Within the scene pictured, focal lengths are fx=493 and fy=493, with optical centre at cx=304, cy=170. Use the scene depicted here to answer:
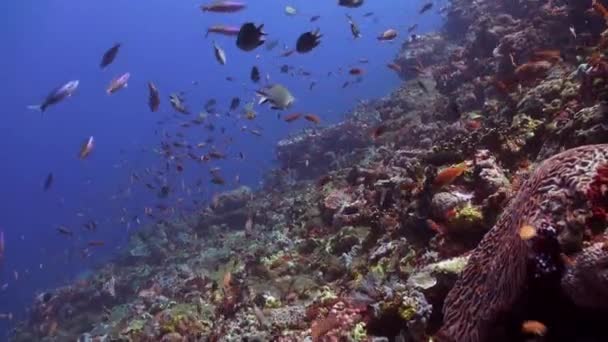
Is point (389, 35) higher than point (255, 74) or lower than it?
higher

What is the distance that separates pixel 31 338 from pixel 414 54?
19.3 m

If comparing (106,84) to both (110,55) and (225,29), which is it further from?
(225,29)

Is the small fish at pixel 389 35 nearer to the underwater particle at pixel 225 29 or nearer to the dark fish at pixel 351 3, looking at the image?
the dark fish at pixel 351 3

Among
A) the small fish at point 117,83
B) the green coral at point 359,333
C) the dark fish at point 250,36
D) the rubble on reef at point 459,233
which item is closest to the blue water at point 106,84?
the rubble on reef at point 459,233

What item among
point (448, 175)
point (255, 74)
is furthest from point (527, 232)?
point (255, 74)

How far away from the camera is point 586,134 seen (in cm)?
499

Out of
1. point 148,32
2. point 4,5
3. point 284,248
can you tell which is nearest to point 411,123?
point 284,248

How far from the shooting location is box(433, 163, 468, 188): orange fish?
5840 mm

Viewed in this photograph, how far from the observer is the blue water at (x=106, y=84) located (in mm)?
68562

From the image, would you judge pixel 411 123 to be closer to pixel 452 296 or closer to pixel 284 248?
pixel 284 248

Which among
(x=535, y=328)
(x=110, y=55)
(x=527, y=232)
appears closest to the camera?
(x=535, y=328)

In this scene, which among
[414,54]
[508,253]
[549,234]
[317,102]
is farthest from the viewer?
[317,102]

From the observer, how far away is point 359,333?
15.3ft

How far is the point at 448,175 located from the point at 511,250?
8.06 feet
